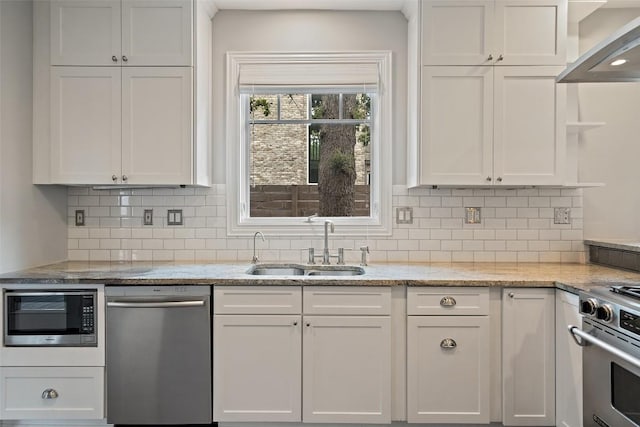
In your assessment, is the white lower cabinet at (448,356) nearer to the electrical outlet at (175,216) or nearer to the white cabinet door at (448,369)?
the white cabinet door at (448,369)

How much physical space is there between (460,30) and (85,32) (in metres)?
2.29

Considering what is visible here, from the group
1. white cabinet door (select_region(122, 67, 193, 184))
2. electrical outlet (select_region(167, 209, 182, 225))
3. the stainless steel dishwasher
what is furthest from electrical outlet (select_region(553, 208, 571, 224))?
electrical outlet (select_region(167, 209, 182, 225))

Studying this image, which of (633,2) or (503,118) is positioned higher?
(633,2)

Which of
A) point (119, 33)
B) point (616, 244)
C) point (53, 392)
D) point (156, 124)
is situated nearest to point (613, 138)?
point (616, 244)

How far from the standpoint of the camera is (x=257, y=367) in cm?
232

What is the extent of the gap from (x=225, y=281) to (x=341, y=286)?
0.62 m

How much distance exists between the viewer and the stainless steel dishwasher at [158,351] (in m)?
2.31

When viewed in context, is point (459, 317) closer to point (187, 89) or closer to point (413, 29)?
point (413, 29)

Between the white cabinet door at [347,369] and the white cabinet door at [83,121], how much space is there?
5.25ft

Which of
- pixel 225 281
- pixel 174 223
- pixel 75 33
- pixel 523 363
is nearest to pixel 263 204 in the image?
pixel 174 223

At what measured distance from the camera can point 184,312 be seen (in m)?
2.31

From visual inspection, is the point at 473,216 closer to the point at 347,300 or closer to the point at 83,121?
the point at 347,300

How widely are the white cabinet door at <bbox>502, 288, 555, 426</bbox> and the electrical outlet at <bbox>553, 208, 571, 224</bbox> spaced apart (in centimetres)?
90

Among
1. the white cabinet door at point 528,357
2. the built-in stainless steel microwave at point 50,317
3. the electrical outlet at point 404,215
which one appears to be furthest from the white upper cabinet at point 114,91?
the white cabinet door at point 528,357
